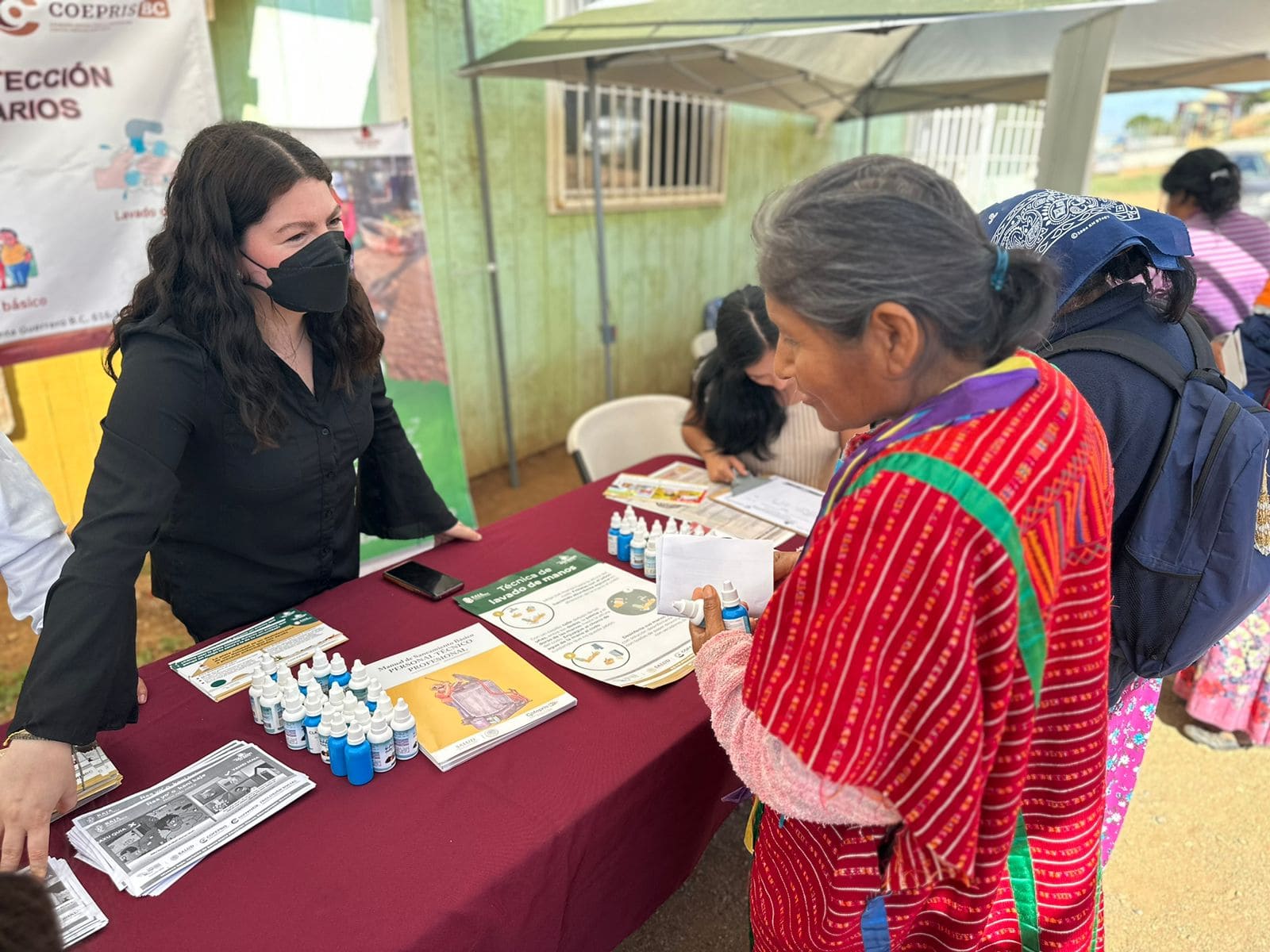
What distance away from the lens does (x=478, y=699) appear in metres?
1.28

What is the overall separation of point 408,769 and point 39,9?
2525 millimetres

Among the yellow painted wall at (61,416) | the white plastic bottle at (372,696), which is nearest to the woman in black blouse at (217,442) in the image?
the white plastic bottle at (372,696)

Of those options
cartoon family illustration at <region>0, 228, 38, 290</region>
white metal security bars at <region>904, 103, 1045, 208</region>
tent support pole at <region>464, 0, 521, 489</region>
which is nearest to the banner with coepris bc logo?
cartoon family illustration at <region>0, 228, 38, 290</region>

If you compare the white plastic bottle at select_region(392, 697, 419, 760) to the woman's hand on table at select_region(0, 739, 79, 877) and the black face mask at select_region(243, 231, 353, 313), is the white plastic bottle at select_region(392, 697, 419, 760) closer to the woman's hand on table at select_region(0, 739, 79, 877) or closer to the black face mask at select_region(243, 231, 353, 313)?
the woman's hand on table at select_region(0, 739, 79, 877)

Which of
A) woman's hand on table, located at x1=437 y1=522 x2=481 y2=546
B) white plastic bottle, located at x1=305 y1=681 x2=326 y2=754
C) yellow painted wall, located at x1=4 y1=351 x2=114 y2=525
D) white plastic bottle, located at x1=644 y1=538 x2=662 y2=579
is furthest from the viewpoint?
yellow painted wall, located at x1=4 y1=351 x2=114 y2=525

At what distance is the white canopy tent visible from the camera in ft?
9.25

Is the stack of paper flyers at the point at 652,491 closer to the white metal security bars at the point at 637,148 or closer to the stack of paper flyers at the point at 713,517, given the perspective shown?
the stack of paper flyers at the point at 713,517

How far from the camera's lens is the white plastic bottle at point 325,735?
1.11 m

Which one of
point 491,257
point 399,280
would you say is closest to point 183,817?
point 399,280

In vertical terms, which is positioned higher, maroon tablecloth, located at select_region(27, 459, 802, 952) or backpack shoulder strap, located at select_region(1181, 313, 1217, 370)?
backpack shoulder strap, located at select_region(1181, 313, 1217, 370)

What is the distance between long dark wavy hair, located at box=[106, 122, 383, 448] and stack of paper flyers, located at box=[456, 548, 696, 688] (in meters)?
0.57

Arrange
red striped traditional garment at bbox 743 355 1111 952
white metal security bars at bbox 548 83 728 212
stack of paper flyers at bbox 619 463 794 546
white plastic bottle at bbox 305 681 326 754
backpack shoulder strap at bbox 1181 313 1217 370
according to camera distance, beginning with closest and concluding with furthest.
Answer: red striped traditional garment at bbox 743 355 1111 952, white plastic bottle at bbox 305 681 326 754, backpack shoulder strap at bbox 1181 313 1217 370, stack of paper flyers at bbox 619 463 794 546, white metal security bars at bbox 548 83 728 212

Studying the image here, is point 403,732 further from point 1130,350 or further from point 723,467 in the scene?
point 723,467

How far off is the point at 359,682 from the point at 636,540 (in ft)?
2.32
